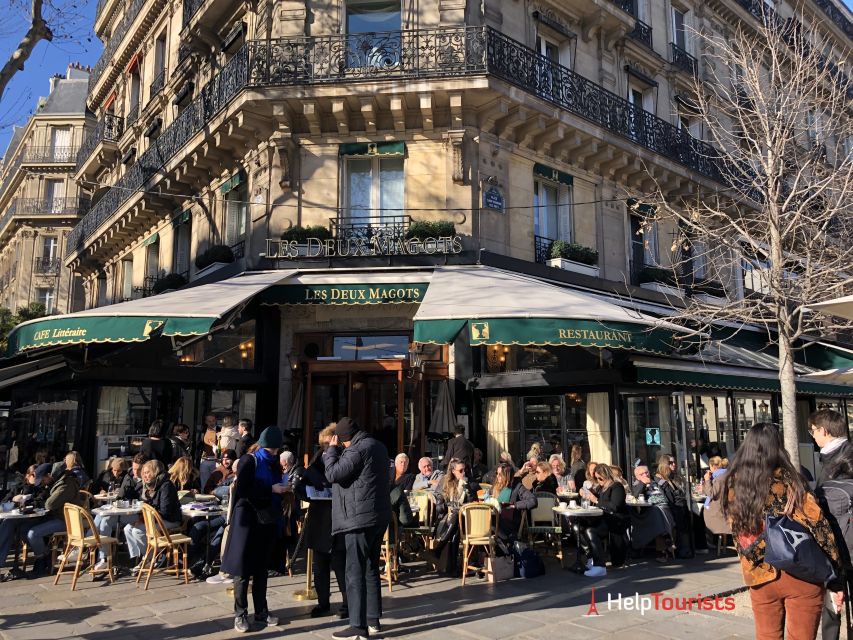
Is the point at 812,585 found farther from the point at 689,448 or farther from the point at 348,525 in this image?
the point at 689,448

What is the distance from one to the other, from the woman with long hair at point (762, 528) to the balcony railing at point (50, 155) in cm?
3807

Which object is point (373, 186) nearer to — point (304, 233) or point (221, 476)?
point (304, 233)

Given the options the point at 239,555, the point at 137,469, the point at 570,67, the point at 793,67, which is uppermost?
the point at 570,67

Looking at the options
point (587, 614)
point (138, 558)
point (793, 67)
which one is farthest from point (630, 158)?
point (138, 558)

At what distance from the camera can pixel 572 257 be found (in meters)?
12.6

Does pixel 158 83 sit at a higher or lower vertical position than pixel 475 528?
higher

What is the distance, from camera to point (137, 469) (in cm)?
791

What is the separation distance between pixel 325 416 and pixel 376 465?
21.5 feet

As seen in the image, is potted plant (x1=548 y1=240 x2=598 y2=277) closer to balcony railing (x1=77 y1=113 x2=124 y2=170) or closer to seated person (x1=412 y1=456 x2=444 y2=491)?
seated person (x1=412 y1=456 x2=444 y2=491)

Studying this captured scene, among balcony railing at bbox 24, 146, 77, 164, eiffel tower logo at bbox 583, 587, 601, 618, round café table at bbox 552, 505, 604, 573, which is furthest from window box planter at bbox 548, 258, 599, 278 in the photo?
balcony railing at bbox 24, 146, 77, 164

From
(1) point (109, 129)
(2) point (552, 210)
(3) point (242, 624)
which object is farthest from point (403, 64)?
(1) point (109, 129)

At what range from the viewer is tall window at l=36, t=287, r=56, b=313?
3365 cm

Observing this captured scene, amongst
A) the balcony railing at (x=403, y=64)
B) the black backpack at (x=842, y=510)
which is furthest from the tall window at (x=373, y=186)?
the black backpack at (x=842, y=510)

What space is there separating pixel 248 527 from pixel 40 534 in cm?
379
